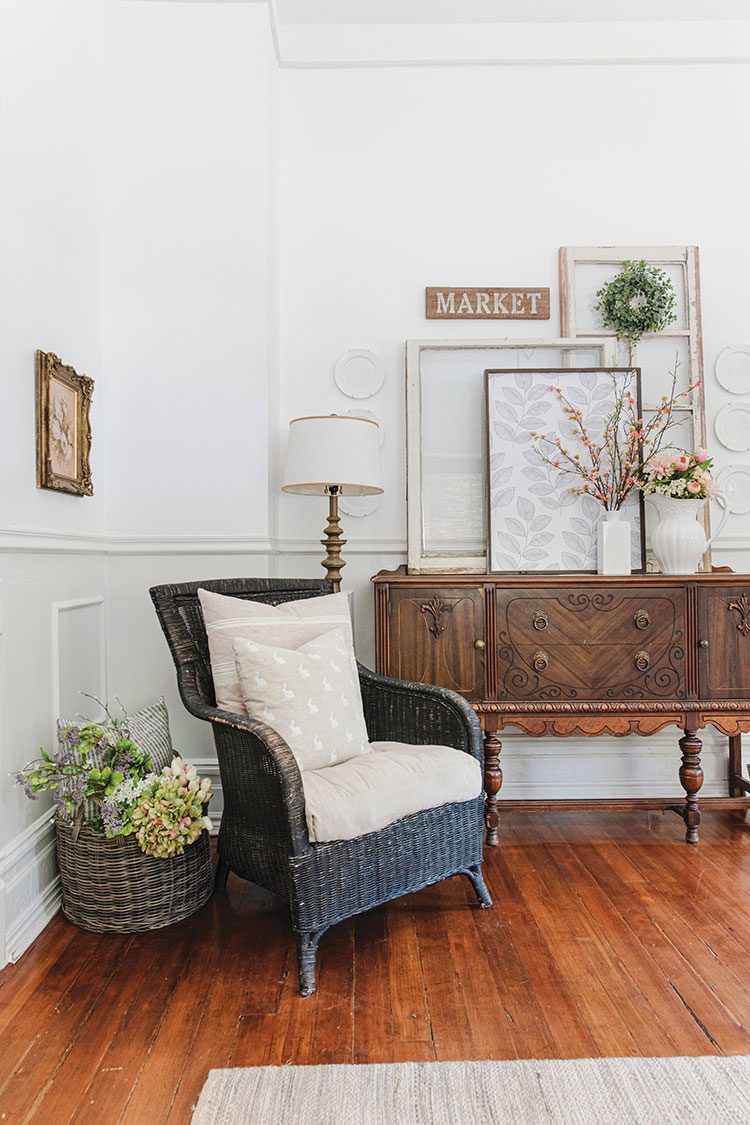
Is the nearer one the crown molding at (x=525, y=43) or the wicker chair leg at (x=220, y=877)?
the wicker chair leg at (x=220, y=877)

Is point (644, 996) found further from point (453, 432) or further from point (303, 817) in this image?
point (453, 432)

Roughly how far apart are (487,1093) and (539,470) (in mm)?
2114

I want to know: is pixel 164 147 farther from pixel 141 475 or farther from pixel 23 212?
pixel 141 475

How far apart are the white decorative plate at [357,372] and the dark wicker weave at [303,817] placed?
991 mm

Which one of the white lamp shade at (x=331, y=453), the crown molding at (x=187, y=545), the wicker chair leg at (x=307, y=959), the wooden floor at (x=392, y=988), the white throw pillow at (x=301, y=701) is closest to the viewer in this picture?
the wooden floor at (x=392, y=988)

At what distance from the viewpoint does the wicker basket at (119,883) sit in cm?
209

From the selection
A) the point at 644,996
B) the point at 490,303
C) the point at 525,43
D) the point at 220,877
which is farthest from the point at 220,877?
the point at 525,43

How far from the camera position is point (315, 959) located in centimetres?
190

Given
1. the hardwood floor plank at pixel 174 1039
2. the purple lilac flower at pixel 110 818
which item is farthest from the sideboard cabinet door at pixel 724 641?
the purple lilac flower at pixel 110 818

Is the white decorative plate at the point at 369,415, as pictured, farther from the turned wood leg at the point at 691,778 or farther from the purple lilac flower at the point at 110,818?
the purple lilac flower at the point at 110,818

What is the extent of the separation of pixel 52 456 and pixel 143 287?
34.9 inches

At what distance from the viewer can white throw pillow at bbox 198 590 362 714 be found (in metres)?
2.24

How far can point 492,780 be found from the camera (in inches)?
106

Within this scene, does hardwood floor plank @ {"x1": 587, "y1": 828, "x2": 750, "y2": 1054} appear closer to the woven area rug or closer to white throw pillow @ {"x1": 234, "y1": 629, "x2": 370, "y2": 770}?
the woven area rug
